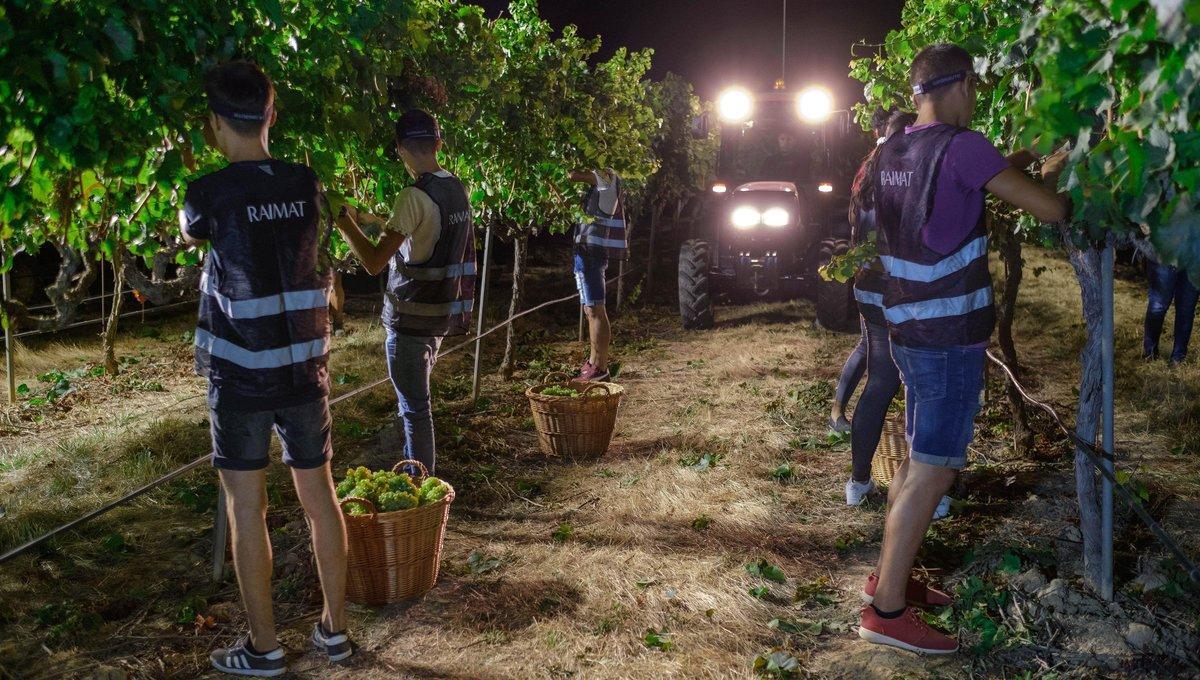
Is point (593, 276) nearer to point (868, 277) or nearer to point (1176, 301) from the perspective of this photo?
point (868, 277)

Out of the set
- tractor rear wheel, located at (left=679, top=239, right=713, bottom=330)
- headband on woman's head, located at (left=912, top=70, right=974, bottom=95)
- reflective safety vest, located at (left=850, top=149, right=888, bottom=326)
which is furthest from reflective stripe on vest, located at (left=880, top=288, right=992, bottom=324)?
tractor rear wheel, located at (left=679, top=239, right=713, bottom=330)

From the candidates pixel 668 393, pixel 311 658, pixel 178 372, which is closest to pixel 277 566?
pixel 311 658

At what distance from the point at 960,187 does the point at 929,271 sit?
30 cm

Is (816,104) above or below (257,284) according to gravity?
above

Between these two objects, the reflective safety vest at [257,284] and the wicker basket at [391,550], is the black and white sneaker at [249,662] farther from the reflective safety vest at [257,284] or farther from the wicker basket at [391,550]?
the reflective safety vest at [257,284]

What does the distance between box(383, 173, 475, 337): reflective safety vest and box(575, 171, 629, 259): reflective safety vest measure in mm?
3046

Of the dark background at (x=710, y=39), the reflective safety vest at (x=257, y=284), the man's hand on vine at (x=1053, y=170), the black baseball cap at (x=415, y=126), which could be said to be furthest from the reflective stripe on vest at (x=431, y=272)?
the dark background at (x=710, y=39)

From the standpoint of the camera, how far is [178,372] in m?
8.22

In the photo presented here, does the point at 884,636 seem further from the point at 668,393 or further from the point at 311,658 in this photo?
the point at 668,393

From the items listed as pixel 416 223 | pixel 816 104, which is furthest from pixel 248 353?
pixel 816 104

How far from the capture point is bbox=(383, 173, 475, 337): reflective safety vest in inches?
154

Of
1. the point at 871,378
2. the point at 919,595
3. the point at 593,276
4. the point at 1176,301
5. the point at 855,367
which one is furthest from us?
the point at 593,276

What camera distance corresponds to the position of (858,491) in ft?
14.4

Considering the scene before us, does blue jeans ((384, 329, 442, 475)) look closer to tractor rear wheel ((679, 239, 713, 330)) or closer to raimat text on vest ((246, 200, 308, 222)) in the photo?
raimat text on vest ((246, 200, 308, 222))
